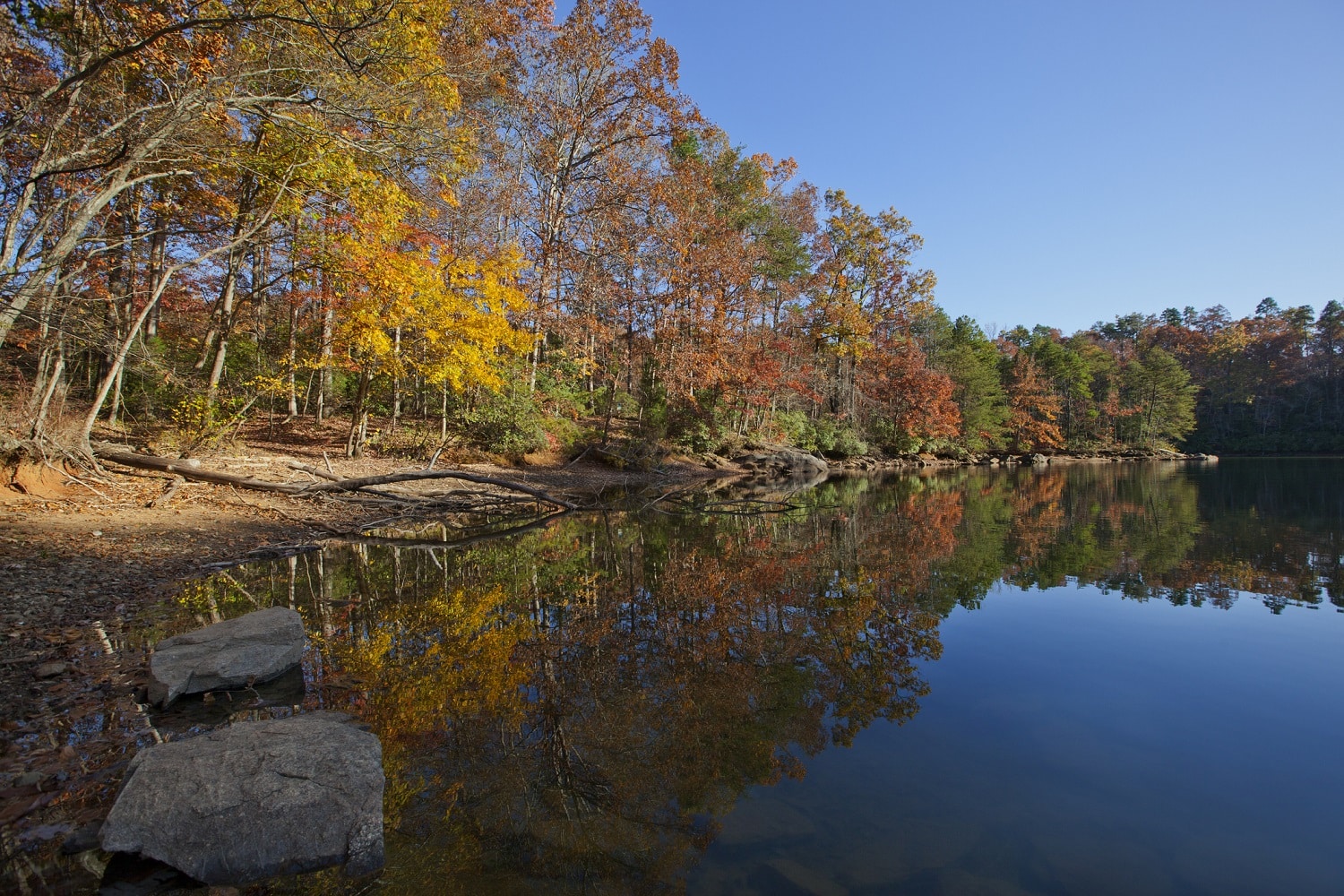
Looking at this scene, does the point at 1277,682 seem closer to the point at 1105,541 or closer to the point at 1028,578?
the point at 1028,578

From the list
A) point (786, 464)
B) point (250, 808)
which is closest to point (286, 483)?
point (250, 808)

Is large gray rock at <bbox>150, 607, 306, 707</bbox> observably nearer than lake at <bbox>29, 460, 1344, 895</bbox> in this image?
No

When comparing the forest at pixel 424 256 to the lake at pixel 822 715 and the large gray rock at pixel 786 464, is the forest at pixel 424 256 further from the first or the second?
the lake at pixel 822 715

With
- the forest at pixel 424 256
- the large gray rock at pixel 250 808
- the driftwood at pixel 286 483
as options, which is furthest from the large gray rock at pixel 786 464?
the large gray rock at pixel 250 808

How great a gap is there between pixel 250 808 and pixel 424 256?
15.0 m

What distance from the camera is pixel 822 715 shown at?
4297 millimetres

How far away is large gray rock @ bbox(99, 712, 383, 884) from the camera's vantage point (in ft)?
7.93

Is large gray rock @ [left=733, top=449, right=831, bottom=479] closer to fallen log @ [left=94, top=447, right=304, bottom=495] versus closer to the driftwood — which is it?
the driftwood

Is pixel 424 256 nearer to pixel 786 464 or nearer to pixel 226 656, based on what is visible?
pixel 226 656

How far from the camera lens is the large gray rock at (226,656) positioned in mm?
3930

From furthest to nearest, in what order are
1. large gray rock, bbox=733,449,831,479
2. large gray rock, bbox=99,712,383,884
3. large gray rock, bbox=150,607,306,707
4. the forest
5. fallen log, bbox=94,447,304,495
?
large gray rock, bbox=733,449,831,479 < fallen log, bbox=94,447,304,495 < the forest < large gray rock, bbox=150,607,306,707 < large gray rock, bbox=99,712,383,884

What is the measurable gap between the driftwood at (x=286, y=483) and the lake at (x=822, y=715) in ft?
9.00

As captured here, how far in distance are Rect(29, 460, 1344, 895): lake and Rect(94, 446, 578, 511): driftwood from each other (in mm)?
2742

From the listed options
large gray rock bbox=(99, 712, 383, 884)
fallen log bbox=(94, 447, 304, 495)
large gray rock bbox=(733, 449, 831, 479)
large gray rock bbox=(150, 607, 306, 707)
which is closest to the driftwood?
fallen log bbox=(94, 447, 304, 495)
